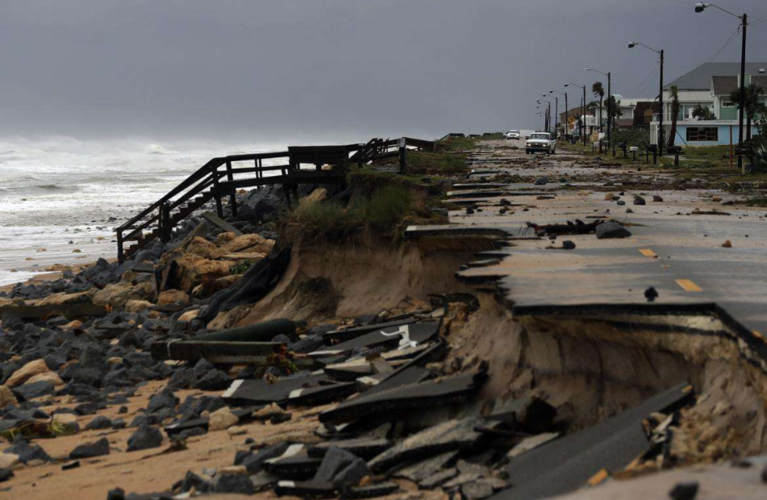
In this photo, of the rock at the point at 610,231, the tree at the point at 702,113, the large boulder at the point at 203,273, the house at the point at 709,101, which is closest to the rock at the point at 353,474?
the rock at the point at 610,231

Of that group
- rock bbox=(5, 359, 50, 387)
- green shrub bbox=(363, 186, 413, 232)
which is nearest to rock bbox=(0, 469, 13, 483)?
rock bbox=(5, 359, 50, 387)

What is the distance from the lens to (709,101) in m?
107

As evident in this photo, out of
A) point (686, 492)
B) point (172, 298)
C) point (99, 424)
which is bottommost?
point (172, 298)

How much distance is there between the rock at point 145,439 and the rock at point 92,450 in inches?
8.3

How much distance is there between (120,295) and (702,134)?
80272 mm

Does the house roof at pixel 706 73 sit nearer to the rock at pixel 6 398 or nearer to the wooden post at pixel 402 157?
the wooden post at pixel 402 157

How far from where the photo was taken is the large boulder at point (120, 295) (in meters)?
20.7

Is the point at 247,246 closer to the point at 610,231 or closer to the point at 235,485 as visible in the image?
the point at 610,231

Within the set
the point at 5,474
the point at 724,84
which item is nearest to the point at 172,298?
the point at 5,474

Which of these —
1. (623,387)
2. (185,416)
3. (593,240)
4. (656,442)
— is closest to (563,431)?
(623,387)

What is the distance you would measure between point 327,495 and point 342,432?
122 centimetres

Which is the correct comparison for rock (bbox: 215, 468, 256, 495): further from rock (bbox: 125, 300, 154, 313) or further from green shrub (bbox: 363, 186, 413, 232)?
rock (bbox: 125, 300, 154, 313)

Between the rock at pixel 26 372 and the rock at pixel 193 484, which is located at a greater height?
the rock at pixel 193 484

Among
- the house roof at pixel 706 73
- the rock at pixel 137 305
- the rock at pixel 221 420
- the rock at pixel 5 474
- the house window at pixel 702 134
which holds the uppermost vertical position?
the house roof at pixel 706 73
